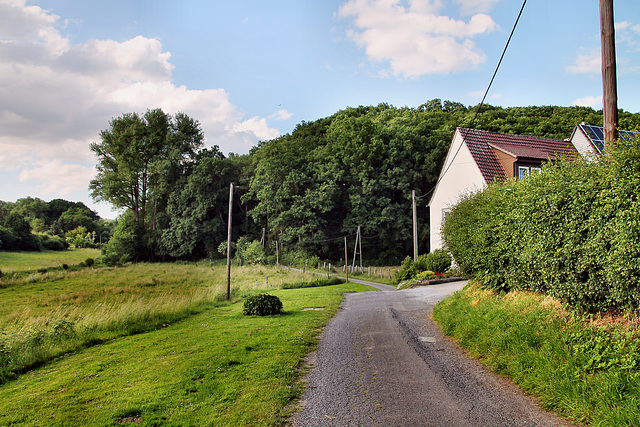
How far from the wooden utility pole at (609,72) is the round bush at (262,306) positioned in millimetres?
11377

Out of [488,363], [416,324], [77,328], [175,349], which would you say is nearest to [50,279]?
[77,328]

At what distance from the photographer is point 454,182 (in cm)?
2677

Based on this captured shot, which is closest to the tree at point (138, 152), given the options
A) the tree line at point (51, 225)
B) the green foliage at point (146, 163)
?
the green foliage at point (146, 163)

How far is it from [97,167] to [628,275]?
243 feet

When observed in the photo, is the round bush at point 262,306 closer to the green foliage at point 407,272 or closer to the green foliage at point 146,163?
the green foliage at point 407,272

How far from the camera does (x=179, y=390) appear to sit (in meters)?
6.07

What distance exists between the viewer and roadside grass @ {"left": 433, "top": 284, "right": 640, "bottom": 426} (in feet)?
14.1

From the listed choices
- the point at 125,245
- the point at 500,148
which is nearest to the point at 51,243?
the point at 125,245

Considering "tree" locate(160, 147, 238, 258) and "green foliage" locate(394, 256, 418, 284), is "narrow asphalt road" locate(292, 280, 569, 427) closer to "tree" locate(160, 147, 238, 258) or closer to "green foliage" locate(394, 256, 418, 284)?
"green foliage" locate(394, 256, 418, 284)

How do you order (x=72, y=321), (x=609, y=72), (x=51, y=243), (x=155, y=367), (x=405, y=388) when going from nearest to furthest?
(x=405, y=388) → (x=609, y=72) → (x=155, y=367) → (x=72, y=321) → (x=51, y=243)

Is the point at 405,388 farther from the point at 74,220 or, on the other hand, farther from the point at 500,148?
the point at 74,220

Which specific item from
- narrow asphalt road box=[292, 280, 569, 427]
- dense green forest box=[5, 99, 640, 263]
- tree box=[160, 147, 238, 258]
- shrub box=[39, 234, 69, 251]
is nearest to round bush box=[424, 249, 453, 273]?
narrow asphalt road box=[292, 280, 569, 427]

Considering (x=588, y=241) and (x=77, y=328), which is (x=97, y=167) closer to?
(x=77, y=328)

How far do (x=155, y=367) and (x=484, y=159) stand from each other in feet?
74.2
